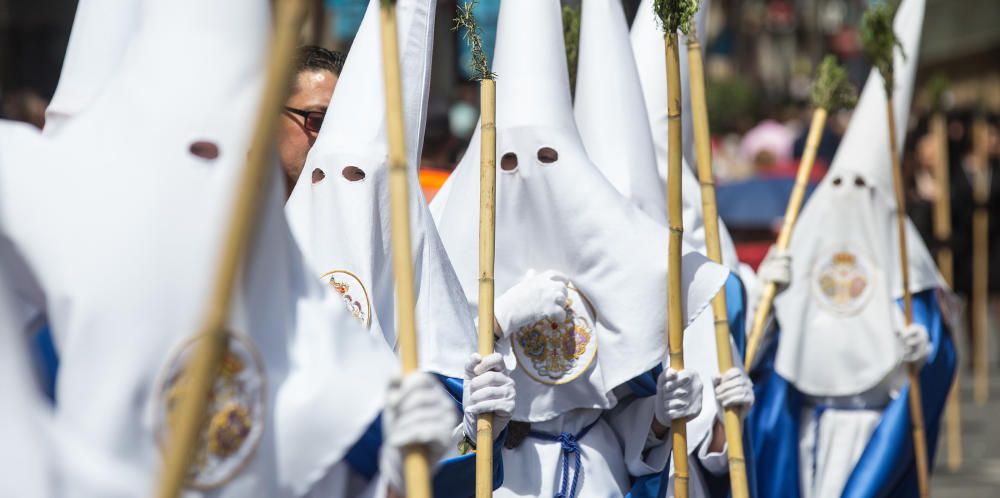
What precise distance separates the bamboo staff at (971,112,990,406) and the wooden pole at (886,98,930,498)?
6471 mm

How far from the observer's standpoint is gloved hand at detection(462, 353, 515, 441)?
12.4 feet

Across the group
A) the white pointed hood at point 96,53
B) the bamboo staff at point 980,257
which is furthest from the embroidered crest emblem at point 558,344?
the bamboo staff at point 980,257

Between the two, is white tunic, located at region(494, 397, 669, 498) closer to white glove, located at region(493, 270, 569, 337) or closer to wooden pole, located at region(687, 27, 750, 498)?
→ wooden pole, located at region(687, 27, 750, 498)

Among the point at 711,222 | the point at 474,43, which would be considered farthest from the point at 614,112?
the point at 474,43

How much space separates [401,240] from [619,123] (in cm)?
238

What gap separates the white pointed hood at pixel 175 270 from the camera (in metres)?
2.58

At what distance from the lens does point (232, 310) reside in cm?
266

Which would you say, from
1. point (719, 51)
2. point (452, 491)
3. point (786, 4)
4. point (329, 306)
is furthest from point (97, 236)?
point (786, 4)

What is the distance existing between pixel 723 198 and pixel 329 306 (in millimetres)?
10048

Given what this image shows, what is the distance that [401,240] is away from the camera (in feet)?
8.61

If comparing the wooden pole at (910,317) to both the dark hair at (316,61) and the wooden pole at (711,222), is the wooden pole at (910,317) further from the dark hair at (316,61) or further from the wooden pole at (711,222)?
the dark hair at (316,61)

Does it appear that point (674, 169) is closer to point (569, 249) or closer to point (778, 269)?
point (569, 249)

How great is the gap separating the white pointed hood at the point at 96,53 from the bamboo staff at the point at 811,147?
10.6ft

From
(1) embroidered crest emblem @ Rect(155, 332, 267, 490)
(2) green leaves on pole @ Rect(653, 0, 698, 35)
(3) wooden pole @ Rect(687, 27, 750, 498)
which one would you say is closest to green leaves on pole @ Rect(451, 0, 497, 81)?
(2) green leaves on pole @ Rect(653, 0, 698, 35)
